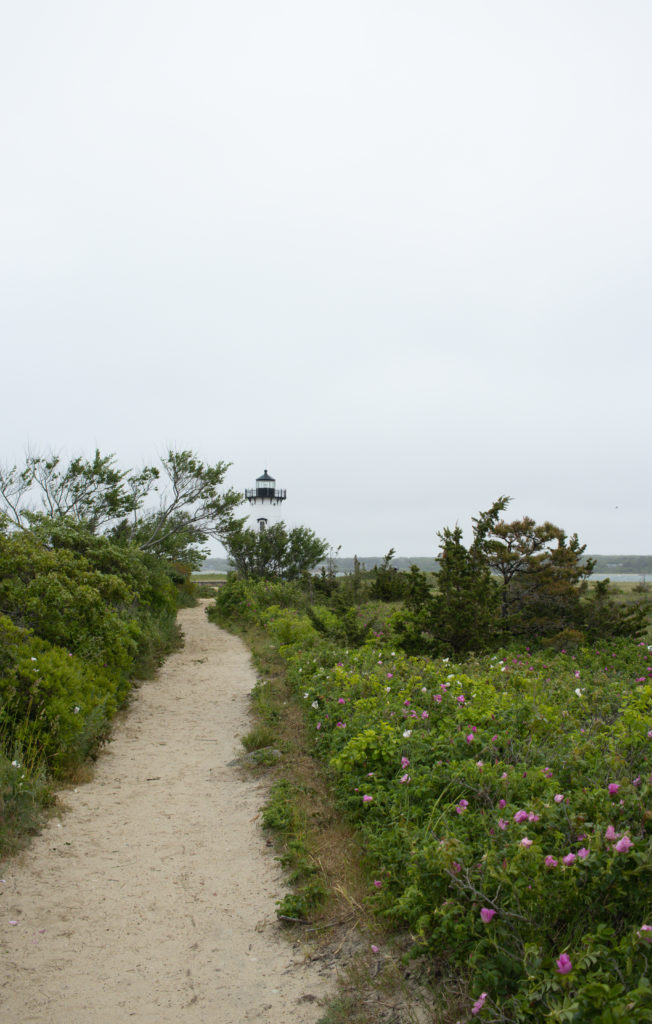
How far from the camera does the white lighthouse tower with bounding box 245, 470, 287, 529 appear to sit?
37.6 m

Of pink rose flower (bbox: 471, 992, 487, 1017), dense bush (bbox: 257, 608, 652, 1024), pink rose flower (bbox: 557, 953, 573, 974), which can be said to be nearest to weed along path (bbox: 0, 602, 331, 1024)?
dense bush (bbox: 257, 608, 652, 1024)

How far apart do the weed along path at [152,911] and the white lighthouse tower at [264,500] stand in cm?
3111

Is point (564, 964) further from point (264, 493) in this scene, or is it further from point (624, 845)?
point (264, 493)

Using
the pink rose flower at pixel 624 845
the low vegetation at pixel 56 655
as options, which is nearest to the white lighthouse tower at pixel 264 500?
the low vegetation at pixel 56 655

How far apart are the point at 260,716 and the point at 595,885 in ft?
20.0

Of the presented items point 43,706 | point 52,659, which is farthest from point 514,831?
point 52,659

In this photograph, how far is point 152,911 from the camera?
12.3 ft

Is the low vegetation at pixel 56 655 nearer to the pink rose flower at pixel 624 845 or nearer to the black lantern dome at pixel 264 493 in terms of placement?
the pink rose flower at pixel 624 845

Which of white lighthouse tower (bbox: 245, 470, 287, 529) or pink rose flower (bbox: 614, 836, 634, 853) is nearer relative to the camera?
pink rose flower (bbox: 614, 836, 634, 853)

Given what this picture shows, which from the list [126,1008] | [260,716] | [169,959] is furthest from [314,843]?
[260,716]

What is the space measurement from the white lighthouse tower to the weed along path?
31.1 metres

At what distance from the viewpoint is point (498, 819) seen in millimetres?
3088

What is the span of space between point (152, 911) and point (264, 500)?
34132 millimetres

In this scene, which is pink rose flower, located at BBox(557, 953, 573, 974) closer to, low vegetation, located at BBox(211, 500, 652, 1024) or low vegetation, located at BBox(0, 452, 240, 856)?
low vegetation, located at BBox(211, 500, 652, 1024)
